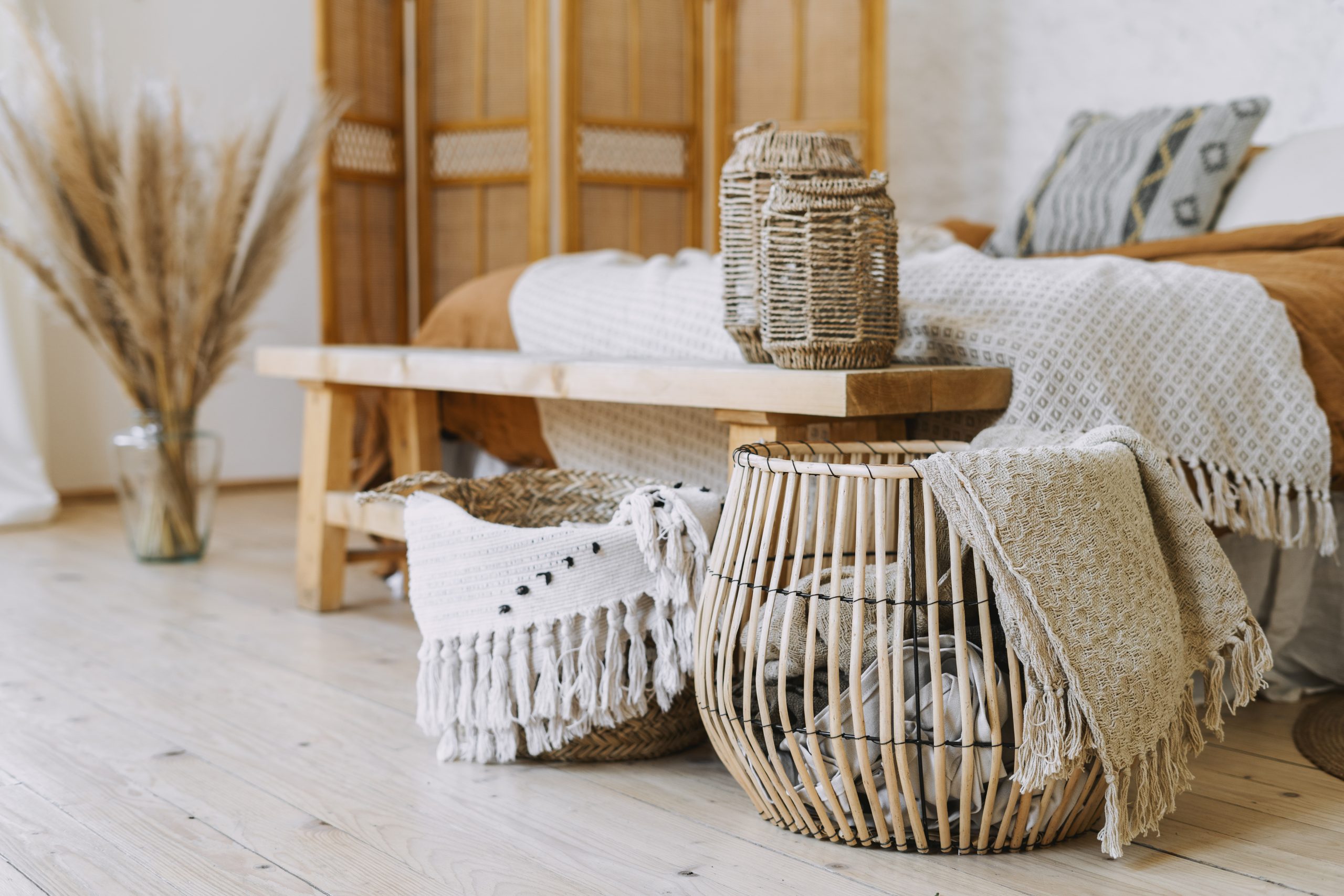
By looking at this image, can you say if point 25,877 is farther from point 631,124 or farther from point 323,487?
point 631,124

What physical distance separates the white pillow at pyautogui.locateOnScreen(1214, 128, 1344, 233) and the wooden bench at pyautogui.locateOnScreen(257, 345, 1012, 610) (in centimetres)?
123

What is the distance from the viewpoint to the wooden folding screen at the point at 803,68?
3.71 metres

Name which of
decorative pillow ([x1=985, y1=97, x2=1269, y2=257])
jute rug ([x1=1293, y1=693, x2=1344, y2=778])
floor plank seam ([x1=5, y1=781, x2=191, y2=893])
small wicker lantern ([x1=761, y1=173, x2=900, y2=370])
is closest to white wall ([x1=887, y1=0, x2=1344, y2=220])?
decorative pillow ([x1=985, y1=97, x2=1269, y2=257])

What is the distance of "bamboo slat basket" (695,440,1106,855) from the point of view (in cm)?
113

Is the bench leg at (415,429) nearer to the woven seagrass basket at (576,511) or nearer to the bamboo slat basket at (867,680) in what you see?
the woven seagrass basket at (576,511)

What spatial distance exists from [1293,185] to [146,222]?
234cm

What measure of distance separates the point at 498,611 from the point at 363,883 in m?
0.38

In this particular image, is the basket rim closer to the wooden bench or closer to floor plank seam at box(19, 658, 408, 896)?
the wooden bench

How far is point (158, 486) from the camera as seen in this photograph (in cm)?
278

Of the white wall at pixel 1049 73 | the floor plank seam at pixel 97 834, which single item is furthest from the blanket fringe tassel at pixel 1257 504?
the white wall at pixel 1049 73

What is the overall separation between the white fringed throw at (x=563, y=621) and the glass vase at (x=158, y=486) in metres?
1.53

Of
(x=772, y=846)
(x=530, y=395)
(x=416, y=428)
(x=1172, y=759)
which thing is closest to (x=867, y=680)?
(x=772, y=846)

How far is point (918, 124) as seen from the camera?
13.4 feet

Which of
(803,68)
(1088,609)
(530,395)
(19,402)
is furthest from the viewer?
(803,68)
